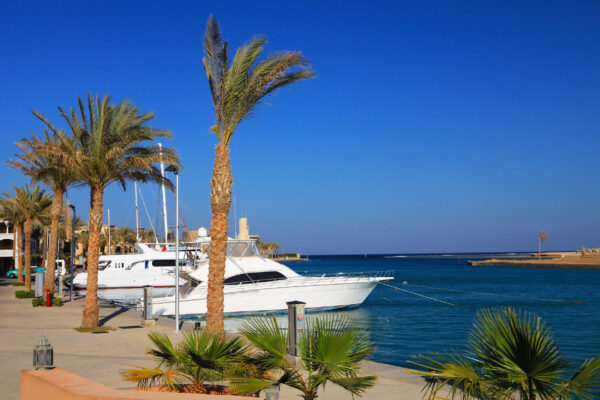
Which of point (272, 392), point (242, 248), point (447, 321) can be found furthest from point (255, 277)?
point (272, 392)

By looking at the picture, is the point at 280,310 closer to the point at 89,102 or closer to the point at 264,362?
the point at 89,102

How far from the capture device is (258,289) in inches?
1019

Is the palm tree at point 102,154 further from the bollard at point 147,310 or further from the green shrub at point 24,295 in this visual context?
the green shrub at point 24,295

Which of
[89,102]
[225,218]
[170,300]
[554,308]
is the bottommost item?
[554,308]

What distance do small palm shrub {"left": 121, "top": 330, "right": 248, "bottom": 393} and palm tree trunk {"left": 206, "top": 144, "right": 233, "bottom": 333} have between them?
5205 millimetres

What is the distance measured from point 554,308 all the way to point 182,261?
24.9 metres

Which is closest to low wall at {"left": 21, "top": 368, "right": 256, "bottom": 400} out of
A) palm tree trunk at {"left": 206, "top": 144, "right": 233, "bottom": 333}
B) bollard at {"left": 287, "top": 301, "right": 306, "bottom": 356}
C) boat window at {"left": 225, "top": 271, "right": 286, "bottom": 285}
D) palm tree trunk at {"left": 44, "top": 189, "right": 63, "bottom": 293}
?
bollard at {"left": 287, "top": 301, "right": 306, "bottom": 356}

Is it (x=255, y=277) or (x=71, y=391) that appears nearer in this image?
(x=71, y=391)

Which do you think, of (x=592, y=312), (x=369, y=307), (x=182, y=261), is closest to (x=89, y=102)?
(x=182, y=261)

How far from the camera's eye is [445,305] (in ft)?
126

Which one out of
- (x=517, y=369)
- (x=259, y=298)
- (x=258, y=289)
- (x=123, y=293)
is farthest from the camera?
(x=123, y=293)

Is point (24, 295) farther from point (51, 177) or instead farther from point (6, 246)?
point (6, 246)

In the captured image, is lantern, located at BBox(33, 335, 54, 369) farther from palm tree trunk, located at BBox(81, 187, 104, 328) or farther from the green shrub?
the green shrub

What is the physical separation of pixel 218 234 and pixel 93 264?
718 cm
